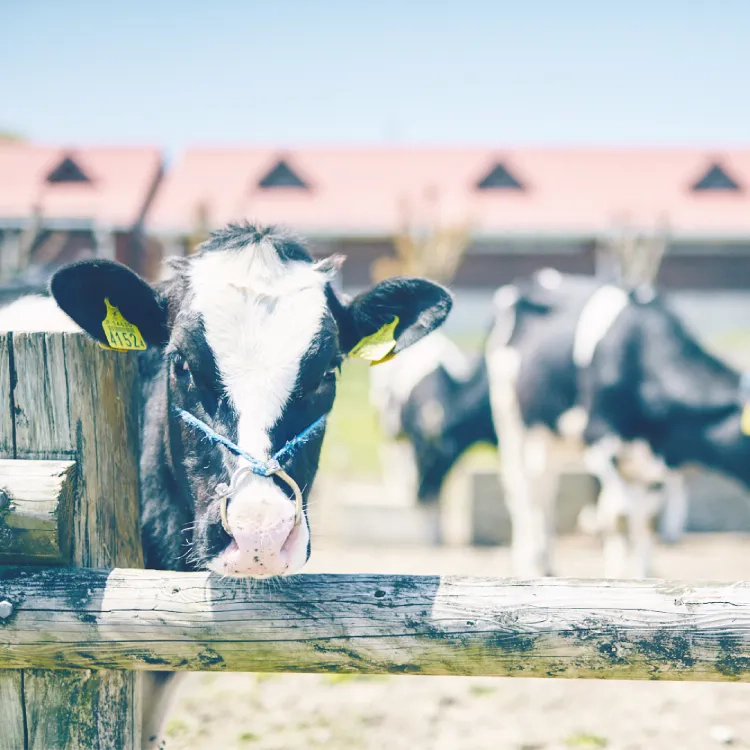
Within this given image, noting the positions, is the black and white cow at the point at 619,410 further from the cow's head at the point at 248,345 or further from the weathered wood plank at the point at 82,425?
the weathered wood plank at the point at 82,425

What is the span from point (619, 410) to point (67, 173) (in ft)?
68.1

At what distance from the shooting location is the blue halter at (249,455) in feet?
6.38

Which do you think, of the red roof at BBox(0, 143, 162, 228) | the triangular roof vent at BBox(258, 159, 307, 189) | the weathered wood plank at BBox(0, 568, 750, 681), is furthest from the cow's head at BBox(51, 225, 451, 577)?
the triangular roof vent at BBox(258, 159, 307, 189)

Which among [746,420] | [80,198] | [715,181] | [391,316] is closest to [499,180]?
[715,181]

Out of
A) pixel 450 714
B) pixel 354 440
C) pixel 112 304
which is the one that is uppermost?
pixel 354 440

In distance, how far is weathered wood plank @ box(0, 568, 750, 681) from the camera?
1.73 metres

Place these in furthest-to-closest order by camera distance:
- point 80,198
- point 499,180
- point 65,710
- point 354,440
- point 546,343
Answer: point 499,180
point 80,198
point 354,440
point 546,343
point 65,710

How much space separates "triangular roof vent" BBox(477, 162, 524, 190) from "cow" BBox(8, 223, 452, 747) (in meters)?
21.5

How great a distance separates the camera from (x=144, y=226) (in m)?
20.5

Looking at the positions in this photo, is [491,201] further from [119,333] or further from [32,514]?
[32,514]

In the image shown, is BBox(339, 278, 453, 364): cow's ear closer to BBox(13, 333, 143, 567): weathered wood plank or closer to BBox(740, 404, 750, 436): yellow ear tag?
BBox(13, 333, 143, 567): weathered wood plank

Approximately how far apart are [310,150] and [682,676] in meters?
25.2

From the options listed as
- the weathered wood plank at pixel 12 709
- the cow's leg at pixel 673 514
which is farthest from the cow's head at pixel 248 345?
the cow's leg at pixel 673 514

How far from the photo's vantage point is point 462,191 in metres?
23.2
